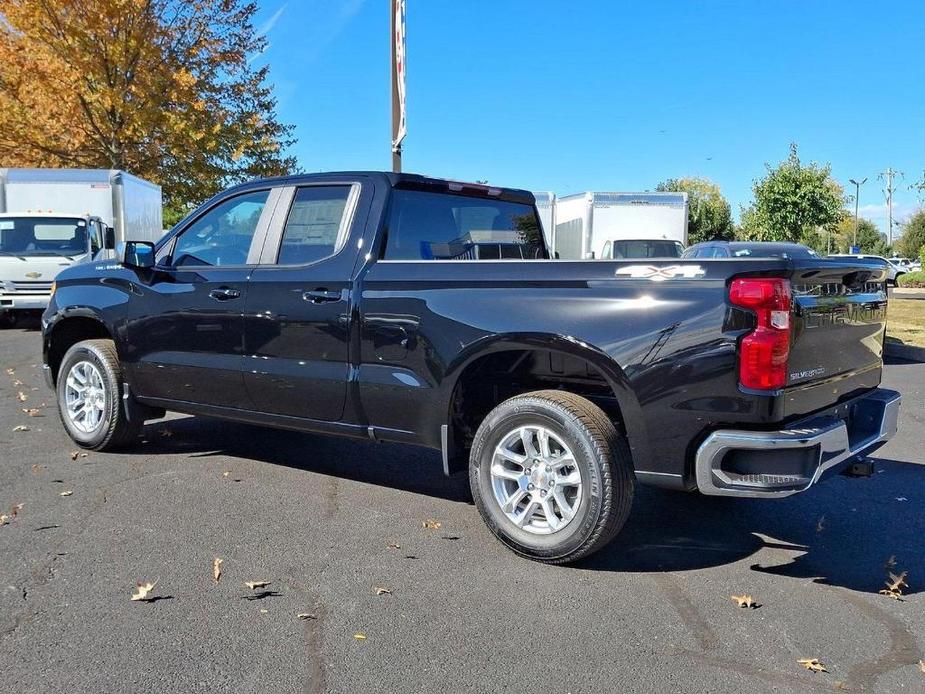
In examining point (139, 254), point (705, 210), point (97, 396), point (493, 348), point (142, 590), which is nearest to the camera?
point (142, 590)

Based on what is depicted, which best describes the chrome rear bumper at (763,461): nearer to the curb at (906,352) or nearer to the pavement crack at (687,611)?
the pavement crack at (687,611)

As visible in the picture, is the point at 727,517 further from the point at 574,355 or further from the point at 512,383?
the point at 574,355

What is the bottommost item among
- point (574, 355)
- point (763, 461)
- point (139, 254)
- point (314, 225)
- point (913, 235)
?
point (763, 461)

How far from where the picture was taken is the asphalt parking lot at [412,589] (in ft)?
9.66

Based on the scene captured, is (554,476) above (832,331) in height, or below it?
below

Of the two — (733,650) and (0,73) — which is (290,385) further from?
(0,73)

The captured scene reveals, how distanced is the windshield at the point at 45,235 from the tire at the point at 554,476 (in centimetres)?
1383

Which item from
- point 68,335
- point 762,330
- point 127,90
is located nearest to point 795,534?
point 762,330

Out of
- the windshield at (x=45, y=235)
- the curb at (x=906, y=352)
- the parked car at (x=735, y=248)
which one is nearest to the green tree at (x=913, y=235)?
the curb at (x=906, y=352)

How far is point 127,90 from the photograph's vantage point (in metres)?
21.4

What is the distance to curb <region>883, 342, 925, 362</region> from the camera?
1167 cm

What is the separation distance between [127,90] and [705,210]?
193 ft

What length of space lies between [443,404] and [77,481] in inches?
101

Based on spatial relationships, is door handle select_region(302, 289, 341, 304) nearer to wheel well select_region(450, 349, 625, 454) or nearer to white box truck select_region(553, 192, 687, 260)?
wheel well select_region(450, 349, 625, 454)
